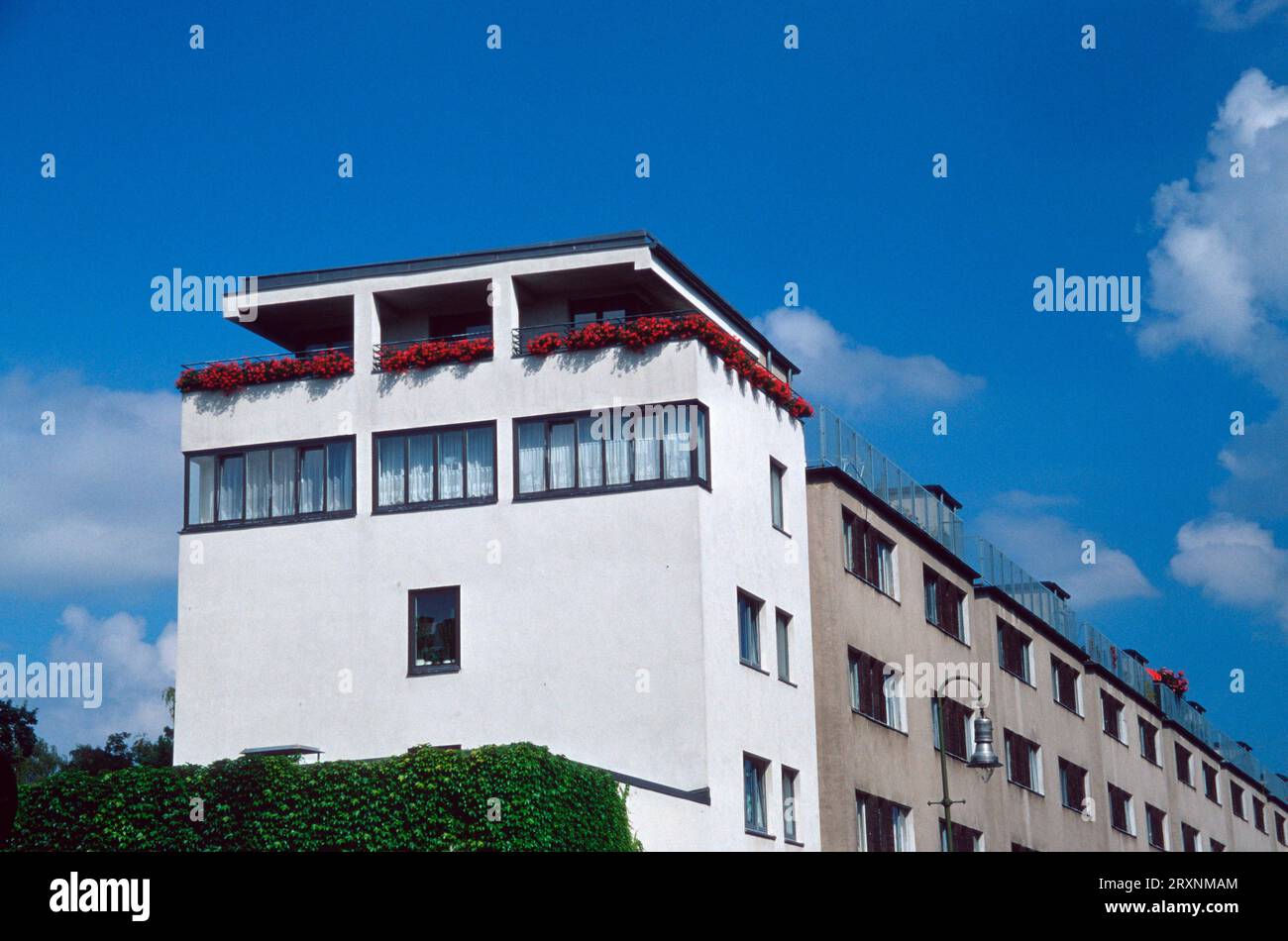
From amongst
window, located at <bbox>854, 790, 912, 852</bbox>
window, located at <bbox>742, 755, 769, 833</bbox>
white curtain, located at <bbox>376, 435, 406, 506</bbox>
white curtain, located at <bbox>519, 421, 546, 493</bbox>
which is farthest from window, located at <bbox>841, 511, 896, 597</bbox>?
white curtain, located at <bbox>376, 435, 406, 506</bbox>

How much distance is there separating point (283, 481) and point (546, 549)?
21.1 feet

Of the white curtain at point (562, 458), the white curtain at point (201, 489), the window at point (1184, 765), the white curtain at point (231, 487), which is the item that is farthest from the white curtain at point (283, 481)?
the window at point (1184, 765)

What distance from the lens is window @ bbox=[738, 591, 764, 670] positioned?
36000 millimetres

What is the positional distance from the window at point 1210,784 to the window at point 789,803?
4920cm

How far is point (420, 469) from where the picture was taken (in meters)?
36.9

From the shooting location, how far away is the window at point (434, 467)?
3641 centimetres

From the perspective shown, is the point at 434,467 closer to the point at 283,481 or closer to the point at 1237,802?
the point at 283,481

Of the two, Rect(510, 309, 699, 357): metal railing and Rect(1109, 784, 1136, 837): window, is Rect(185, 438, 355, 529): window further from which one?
Rect(1109, 784, 1136, 837): window

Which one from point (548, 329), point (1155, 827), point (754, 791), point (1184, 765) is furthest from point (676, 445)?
point (1184, 765)

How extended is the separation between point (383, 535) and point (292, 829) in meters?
9.05

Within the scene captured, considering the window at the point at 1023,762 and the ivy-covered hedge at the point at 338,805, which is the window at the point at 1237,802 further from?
the ivy-covered hedge at the point at 338,805

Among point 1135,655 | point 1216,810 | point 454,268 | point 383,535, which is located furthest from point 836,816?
point 1216,810

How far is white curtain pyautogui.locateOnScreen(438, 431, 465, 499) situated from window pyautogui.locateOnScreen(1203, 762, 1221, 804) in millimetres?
54973
